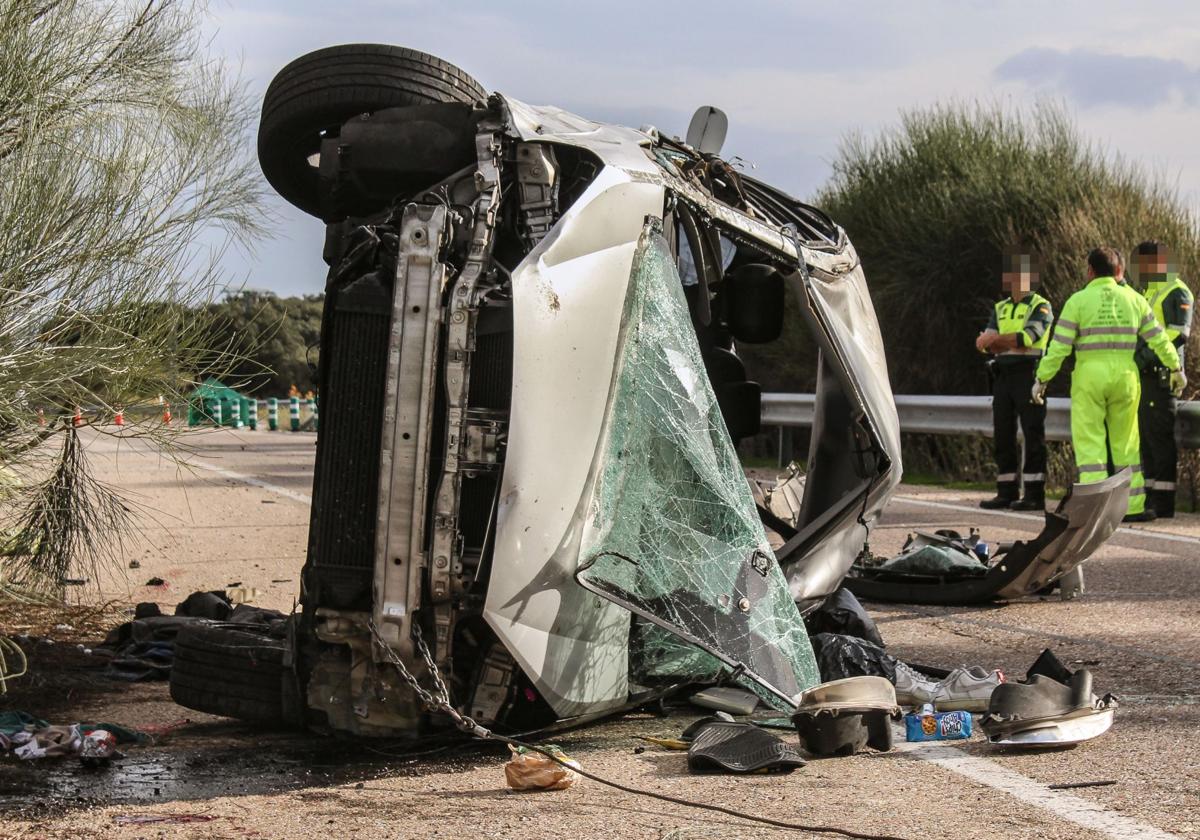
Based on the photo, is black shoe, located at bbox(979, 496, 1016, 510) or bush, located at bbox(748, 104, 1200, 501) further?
bush, located at bbox(748, 104, 1200, 501)

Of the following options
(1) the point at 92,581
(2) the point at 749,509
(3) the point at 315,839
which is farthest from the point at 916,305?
(3) the point at 315,839

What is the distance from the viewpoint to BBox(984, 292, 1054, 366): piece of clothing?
1301 centimetres

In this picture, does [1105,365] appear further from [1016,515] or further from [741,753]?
[741,753]

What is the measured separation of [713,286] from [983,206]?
1513 cm

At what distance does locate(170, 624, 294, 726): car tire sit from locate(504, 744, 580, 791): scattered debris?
0.83 metres

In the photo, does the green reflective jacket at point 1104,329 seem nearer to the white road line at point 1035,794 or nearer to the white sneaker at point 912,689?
the white sneaker at point 912,689

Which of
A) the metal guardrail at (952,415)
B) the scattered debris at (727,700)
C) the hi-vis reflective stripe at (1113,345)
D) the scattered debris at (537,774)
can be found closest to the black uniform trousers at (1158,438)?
the metal guardrail at (952,415)

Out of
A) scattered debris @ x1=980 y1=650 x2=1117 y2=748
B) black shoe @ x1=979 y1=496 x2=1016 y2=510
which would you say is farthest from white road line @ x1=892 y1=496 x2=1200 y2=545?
scattered debris @ x1=980 y1=650 x2=1117 y2=748

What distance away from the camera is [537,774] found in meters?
3.96

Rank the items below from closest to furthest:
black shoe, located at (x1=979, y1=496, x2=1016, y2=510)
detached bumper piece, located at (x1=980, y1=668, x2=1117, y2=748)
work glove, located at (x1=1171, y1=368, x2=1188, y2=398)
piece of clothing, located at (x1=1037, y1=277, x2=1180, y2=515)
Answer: detached bumper piece, located at (x1=980, y1=668, x2=1117, y2=748), piece of clothing, located at (x1=1037, y1=277, x2=1180, y2=515), work glove, located at (x1=1171, y1=368, x2=1188, y2=398), black shoe, located at (x1=979, y1=496, x2=1016, y2=510)

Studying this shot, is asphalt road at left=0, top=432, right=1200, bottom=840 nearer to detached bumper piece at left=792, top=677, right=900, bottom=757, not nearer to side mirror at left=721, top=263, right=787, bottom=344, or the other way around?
detached bumper piece at left=792, top=677, right=900, bottom=757

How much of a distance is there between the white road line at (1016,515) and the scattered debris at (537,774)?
283 inches

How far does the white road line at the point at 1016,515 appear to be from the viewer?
10328 mm

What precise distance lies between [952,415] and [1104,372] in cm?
331
